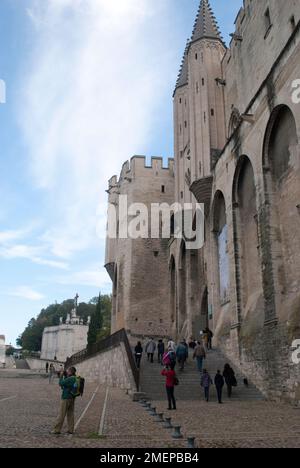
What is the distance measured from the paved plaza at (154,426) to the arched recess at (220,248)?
835 centimetres

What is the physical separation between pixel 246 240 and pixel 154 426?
36.5 ft

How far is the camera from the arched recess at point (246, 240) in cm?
1705

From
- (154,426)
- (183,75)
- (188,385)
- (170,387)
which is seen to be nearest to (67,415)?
(154,426)

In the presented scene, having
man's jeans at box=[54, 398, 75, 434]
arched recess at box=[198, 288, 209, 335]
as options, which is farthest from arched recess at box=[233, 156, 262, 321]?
man's jeans at box=[54, 398, 75, 434]

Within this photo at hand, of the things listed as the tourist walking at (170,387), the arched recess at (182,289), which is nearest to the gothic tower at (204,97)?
the arched recess at (182,289)

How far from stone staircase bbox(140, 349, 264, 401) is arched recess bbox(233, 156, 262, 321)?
250 cm

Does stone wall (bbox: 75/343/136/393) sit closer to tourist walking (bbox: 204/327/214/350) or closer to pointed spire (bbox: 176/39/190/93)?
tourist walking (bbox: 204/327/214/350)

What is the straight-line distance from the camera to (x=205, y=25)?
27922 millimetres

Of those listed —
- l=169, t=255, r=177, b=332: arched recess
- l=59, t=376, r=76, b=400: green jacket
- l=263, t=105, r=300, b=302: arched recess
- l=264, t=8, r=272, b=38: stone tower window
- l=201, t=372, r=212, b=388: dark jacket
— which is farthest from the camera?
l=169, t=255, r=177, b=332: arched recess

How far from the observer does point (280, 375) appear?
1308 centimetres

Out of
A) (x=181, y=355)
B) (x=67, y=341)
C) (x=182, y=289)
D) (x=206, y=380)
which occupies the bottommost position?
(x=206, y=380)

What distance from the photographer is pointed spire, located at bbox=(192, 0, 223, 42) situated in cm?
2739

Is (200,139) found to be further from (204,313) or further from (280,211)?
(280,211)

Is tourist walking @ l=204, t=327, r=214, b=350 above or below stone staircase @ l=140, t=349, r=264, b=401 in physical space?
above
